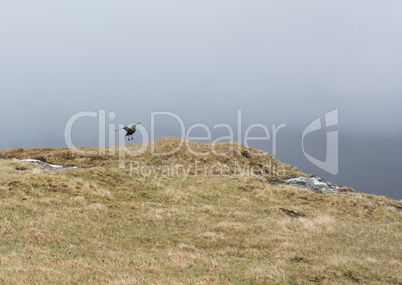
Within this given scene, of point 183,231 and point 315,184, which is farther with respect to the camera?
point 315,184

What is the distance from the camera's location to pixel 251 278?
31.0 feet

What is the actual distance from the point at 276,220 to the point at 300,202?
23.1 feet

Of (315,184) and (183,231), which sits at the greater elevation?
(183,231)

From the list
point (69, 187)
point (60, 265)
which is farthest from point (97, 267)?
point (69, 187)

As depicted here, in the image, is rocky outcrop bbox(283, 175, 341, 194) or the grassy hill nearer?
the grassy hill

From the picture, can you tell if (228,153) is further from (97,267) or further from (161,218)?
(97,267)

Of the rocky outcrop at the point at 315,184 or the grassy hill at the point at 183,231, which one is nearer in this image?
the grassy hill at the point at 183,231

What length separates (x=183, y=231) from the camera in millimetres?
15742

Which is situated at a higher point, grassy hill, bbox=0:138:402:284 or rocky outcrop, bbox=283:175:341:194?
grassy hill, bbox=0:138:402:284

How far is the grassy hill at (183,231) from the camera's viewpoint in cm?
973

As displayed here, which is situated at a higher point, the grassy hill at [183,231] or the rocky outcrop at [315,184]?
the grassy hill at [183,231]

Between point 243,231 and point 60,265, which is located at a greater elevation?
point 60,265

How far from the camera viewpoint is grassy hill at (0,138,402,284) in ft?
31.9

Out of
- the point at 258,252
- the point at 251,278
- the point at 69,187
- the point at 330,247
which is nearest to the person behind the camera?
the point at 251,278
